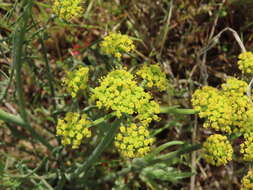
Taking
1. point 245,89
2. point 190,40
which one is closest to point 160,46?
point 190,40

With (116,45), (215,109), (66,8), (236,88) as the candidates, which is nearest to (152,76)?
(116,45)

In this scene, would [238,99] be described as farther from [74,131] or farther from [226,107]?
[74,131]

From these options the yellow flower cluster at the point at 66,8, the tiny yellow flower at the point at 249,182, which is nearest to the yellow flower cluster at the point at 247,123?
the tiny yellow flower at the point at 249,182

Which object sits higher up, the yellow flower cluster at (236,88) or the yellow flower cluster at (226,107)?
the yellow flower cluster at (236,88)

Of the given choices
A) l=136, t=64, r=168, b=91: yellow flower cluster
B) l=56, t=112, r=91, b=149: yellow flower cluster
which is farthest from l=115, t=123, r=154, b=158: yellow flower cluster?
l=136, t=64, r=168, b=91: yellow flower cluster

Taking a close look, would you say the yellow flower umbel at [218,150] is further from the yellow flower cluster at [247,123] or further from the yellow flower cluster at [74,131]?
the yellow flower cluster at [74,131]

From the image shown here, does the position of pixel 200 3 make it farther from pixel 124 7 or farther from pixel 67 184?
pixel 67 184
